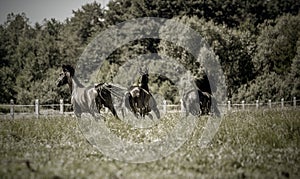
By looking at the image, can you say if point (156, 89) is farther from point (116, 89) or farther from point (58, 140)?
point (58, 140)

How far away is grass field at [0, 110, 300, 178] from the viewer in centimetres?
692

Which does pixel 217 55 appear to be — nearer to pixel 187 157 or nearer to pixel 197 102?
pixel 197 102

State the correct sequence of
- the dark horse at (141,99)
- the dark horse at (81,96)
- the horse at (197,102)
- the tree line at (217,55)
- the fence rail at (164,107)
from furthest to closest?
the tree line at (217,55) → the fence rail at (164,107) → the horse at (197,102) → the dark horse at (141,99) → the dark horse at (81,96)

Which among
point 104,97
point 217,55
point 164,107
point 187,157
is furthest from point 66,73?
point 217,55

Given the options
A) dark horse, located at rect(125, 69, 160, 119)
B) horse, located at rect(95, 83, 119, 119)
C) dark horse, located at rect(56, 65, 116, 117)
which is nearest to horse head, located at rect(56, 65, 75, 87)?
dark horse, located at rect(56, 65, 116, 117)

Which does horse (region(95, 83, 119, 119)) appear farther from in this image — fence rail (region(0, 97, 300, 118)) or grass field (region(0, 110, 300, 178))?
fence rail (region(0, 97, 300, 118))

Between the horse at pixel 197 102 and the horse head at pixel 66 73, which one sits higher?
the horse head at pixel 66 73

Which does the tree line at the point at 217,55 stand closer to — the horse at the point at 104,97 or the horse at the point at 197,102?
the horse at the point at 197,102

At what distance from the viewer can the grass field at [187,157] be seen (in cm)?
692

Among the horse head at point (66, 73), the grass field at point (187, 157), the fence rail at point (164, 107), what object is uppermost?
the horse head at point (66, 73)

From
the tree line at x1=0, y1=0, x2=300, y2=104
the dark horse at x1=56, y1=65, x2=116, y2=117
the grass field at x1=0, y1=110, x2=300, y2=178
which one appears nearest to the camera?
the grass field at x1=0, y1=110, x2=300, y2=178

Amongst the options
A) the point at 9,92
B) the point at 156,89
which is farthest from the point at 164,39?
the point at 9,92

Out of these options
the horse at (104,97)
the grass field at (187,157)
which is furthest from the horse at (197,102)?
the grass field at (187,157)

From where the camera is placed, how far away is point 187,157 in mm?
8711
